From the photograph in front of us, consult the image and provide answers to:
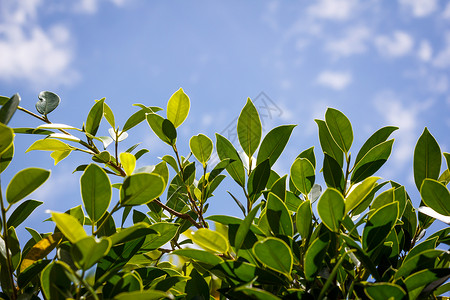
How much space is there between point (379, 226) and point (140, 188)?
0.47 m

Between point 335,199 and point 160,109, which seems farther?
point 160,109

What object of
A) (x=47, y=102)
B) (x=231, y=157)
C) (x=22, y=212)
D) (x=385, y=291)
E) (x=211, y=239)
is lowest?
(x=385, y=291)

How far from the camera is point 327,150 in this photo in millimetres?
1118

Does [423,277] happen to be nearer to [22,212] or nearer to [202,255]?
[202,255]

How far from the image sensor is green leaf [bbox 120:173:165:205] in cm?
72

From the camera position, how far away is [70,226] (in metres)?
0.65

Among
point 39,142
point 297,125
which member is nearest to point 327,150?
point 297,125

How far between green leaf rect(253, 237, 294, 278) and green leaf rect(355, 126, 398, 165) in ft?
1.54

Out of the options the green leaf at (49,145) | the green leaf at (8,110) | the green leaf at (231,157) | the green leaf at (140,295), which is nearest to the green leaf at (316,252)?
the green leaf at (140,295)

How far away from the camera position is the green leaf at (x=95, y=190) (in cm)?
76

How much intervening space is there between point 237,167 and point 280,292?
0.36 meters

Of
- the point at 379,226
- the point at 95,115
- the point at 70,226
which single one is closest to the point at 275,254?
the point at 379,226

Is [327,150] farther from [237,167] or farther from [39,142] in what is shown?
[39,142]

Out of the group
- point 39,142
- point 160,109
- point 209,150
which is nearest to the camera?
point 39,142
